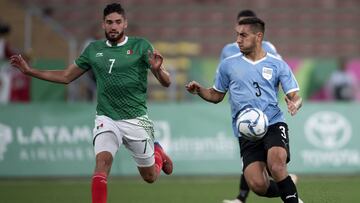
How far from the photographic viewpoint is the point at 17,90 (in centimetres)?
1831

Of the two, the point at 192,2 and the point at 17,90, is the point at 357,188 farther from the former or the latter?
the point at 192,2

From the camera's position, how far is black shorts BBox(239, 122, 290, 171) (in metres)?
9.47

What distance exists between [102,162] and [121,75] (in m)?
1.07

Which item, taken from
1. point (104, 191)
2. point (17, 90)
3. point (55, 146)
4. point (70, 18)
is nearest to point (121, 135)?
point (104, 191)

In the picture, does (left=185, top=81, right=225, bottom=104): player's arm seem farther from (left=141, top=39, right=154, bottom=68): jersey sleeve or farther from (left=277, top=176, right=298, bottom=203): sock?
(left=277, top=176, right=298, bottom=203): sock

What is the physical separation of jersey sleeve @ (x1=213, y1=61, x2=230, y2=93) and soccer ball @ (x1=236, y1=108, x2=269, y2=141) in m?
0.62

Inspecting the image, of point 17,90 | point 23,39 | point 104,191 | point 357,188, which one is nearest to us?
point 104,191

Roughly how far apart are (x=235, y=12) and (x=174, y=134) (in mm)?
7943

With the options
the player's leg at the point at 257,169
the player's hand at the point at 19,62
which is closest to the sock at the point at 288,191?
the player's leg at the point at 257,169

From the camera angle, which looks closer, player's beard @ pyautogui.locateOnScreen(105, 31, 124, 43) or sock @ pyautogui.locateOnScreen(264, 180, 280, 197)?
sock @ pyautogui.locateOnScreen(264, 180, 280, 197)

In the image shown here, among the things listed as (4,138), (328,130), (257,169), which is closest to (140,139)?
(257,169)

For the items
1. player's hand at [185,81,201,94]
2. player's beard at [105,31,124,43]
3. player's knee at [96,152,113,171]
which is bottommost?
player's knee at [96,152,113,171]

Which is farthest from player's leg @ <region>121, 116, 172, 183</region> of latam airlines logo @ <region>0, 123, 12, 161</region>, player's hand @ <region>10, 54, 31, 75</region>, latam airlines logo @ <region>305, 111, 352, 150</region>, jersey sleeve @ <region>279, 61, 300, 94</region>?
latam airlines logo @ <region>305, 111, 352, 150</region>

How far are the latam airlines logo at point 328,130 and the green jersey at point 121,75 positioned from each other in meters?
7.38
